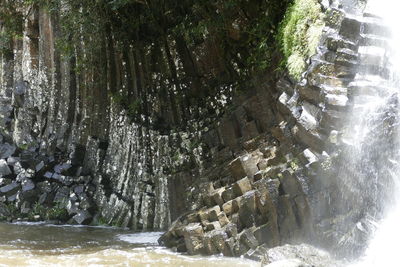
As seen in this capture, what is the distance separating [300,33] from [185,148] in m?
4.57

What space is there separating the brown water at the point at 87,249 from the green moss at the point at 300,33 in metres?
3.67

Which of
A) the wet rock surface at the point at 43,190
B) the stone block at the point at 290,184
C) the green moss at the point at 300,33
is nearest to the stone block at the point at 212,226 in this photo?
the stone block at the point at 290,184

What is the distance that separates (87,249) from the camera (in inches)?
360

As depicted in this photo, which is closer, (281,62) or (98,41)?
(281,62)

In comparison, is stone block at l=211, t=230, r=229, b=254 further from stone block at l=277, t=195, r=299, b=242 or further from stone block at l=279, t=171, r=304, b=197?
stone block at l=279, t=171, r=304, b=197

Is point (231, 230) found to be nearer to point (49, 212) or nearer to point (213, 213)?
point (213, 213)

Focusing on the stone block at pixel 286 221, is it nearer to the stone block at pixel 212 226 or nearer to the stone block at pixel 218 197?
the stone block at pixel 212 226

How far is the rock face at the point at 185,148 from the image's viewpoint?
7461mm

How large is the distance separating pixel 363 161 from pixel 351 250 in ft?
4.11

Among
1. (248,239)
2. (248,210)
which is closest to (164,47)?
(248,210)

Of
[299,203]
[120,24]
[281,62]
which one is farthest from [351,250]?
[120,24]

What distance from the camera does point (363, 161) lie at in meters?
6.62

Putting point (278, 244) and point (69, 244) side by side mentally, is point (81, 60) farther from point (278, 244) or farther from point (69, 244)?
point (278, 244)

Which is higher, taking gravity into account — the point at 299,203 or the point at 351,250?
the point at 299,203
